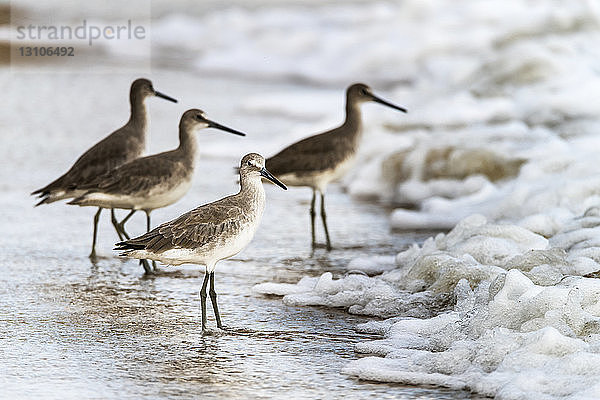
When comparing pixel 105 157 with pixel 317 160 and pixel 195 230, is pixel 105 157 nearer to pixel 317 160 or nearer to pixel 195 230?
pixel 317 160

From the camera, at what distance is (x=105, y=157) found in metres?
7.99

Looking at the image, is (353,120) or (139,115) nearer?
(139,115)

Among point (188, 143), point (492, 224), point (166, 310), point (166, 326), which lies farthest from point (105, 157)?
point (492, 224)

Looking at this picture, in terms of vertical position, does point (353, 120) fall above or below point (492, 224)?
above

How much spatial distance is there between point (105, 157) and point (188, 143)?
0.70 meters

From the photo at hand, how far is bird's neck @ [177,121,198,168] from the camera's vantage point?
7633 millimetres

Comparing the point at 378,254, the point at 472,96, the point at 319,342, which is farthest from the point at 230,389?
the point at 472,96

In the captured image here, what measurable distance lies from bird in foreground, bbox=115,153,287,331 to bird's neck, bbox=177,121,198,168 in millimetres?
1605

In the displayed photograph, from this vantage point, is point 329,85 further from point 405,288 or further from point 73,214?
point 405,288

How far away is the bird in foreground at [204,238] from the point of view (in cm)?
590

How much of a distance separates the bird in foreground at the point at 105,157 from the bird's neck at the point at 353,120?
63.9 inches

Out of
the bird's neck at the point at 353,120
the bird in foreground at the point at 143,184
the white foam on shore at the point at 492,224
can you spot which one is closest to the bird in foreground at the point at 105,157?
the bird in foreground at the point at 143,184

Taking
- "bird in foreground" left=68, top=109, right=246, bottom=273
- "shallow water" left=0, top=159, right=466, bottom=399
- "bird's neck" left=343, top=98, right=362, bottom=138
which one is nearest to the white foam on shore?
"shallow water" left=0, top=159, right=466, bottom=399

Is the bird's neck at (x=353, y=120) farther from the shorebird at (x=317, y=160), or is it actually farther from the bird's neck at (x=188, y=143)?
the bird's neck at (x=188, y=143)
